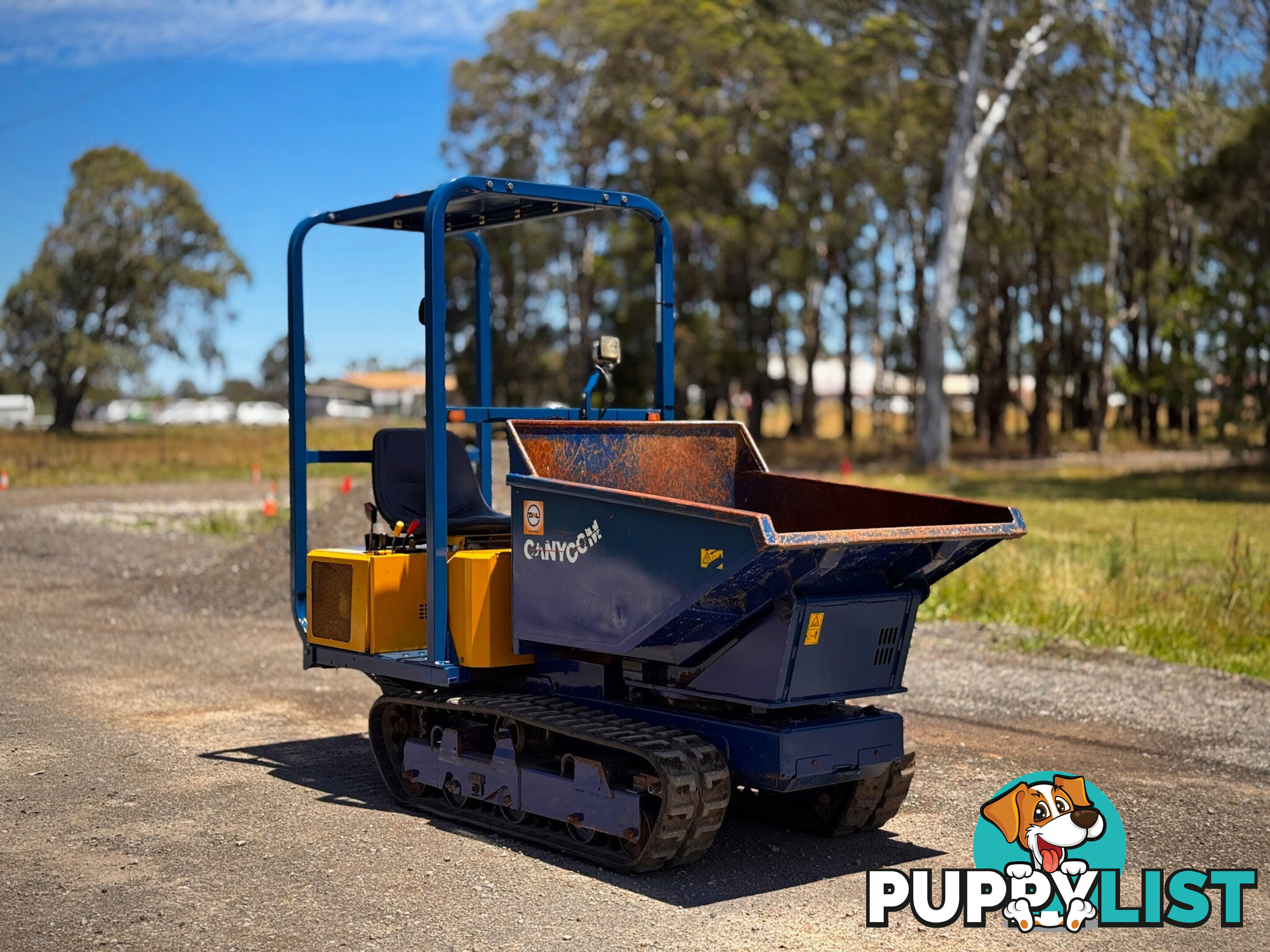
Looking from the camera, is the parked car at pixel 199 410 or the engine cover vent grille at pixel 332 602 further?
the parked car at pixel 199 410

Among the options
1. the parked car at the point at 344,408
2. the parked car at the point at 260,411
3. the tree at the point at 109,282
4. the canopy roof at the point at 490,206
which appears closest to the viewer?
the canopy roof at the point at 490,206

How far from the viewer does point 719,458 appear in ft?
25.3

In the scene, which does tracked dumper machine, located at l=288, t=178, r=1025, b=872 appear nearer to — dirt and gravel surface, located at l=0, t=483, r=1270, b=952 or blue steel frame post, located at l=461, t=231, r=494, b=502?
dirt and gravel surface, located at l=0, t=483, r=1270, b=952

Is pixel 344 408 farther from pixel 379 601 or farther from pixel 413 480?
pixel 379 601

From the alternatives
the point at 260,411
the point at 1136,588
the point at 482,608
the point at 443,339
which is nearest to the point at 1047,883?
the point at 482,608

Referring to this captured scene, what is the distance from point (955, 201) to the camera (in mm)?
38312

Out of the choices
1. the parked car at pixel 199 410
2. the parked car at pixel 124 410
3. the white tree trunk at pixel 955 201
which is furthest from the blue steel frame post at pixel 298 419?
the parked car at pixel 124 410

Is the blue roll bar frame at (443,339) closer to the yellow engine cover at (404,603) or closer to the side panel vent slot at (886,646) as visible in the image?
the yellow engine cover at (404,603)

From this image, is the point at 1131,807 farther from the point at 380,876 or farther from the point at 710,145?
the point at 710,145

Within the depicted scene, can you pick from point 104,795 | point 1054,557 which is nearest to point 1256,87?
point 1054,557

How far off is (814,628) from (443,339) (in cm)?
229

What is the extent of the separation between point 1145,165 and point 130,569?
115 ft

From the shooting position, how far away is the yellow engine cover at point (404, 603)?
7180 mm

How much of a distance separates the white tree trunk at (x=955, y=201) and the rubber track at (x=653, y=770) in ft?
106
